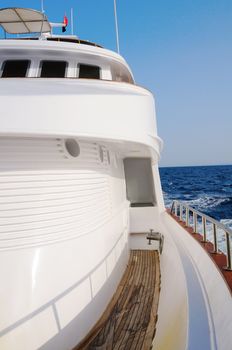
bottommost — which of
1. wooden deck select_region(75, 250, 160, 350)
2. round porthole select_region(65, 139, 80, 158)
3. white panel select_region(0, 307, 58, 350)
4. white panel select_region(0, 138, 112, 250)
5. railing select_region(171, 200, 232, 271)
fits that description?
wooden deck select_region(75, 250, 160, 350)

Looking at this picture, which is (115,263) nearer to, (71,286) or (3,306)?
(71,286)

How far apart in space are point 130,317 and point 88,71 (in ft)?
14.1

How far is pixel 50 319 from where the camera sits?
147 inches

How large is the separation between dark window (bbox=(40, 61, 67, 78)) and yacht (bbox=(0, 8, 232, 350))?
0.06 ft

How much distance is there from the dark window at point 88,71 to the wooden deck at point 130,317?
4081 millimetres

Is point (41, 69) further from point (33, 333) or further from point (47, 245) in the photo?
point (33, 333)

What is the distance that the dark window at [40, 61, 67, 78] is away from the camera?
5.16 m

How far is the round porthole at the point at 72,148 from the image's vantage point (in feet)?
14.7

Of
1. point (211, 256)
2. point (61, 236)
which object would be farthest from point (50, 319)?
point (211, 256)

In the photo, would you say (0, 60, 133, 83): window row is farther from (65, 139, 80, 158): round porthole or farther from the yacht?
(65, 139, 80, 158): round porthole

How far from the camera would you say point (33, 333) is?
3574mm

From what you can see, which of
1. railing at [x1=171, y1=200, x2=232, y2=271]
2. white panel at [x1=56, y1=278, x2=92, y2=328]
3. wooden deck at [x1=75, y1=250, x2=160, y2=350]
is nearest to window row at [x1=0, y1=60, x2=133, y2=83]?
railing at [x1=171, y1=200, x2=232, y2=271]

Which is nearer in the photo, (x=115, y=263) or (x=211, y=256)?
(x=211, y=256)

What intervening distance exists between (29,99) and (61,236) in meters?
1.81
